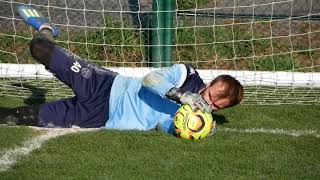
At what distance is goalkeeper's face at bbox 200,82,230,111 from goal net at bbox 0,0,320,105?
2.00 m

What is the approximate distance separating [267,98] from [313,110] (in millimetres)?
719

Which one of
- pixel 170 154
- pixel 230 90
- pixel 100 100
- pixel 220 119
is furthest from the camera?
pixel 220 119

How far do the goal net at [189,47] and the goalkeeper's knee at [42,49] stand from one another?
1588 mm

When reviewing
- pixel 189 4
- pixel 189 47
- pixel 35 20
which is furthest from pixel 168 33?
pixel 35 20

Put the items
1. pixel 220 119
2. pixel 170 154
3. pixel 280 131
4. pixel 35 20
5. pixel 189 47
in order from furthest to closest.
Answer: pixel 189 47
pixel 220 119
pixel 35 20
pixel 280 131
pixel 170 154

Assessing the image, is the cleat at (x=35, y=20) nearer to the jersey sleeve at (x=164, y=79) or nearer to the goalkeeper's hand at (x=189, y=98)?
the jersey sleeve at (x=164, y=79)

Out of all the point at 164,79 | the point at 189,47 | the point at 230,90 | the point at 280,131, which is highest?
the point at 164,79

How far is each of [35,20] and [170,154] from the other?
1968 millimetres

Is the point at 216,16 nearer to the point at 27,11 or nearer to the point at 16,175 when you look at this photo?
the point at 27,11

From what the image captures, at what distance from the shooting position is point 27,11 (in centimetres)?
605

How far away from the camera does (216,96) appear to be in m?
5.12

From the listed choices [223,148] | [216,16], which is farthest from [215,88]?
[216,16]

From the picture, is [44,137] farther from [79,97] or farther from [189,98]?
[189,98]

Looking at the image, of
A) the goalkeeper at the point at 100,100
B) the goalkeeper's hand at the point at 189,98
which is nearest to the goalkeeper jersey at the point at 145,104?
the goalkeeper at the point at 100,100
